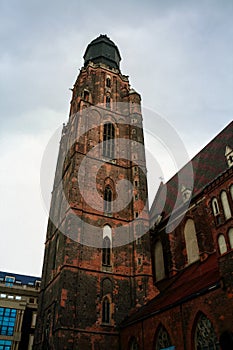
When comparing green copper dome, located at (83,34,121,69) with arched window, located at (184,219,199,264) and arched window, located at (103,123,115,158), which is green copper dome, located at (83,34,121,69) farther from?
arched window, located at (184,219,199,264)

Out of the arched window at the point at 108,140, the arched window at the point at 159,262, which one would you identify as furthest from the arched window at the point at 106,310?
the arched window at the point at 108,140

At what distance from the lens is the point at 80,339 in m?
20.5

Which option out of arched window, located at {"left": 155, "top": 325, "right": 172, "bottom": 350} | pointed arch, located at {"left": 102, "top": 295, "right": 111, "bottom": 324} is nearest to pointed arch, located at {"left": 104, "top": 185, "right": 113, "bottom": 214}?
pointed arch, located at {"left": 102, "top": 295, "right": 111, "bottom": 324}

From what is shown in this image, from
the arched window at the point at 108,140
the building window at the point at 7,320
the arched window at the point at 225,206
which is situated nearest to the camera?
the arched window at the point at 225,206

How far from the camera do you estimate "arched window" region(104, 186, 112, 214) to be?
88.4 feet

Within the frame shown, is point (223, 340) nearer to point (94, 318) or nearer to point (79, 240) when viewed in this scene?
point (94, 318)

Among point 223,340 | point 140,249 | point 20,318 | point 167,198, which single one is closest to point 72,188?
point 140,249

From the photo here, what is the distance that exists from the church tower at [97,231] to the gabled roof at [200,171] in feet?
9.25

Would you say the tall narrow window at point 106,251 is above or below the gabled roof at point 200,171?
below

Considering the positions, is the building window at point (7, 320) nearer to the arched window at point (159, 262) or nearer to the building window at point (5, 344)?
the building window at point (5, 344)

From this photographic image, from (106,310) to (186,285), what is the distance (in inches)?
250

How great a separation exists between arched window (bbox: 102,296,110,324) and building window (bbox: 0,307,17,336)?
19.7m

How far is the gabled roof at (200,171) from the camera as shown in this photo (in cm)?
2512

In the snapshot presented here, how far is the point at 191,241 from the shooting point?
78.7 ft
